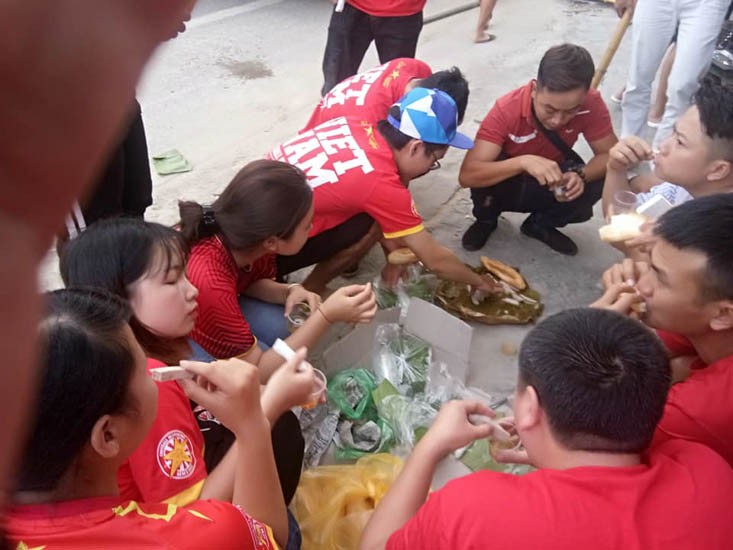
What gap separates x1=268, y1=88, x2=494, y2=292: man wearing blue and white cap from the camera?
8.27ft

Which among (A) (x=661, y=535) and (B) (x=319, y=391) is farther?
(B) (x=319, y=391)

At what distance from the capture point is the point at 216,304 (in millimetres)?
2061

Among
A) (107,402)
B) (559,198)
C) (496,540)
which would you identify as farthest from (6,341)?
(559,198)

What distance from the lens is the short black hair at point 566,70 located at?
9.09 ft

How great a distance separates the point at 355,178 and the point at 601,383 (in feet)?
4.90

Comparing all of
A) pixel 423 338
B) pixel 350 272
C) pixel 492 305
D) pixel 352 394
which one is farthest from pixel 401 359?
pixel 350 272

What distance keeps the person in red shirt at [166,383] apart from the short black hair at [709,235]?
104 centimetres

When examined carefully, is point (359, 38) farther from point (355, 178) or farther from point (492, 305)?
point (492, 305)

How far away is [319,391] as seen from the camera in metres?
1.68

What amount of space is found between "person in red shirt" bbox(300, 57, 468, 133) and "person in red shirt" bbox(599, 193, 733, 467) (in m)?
1.30

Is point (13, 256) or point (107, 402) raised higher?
point (13, 256)

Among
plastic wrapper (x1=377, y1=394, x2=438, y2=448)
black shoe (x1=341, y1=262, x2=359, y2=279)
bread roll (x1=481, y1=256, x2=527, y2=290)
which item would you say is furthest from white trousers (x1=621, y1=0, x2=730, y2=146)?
plastic wrapper (x1=377, y1=394, x2=438, y2=448)

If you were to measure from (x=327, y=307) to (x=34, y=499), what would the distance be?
123 cm

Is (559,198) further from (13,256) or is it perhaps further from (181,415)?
(13,256)
